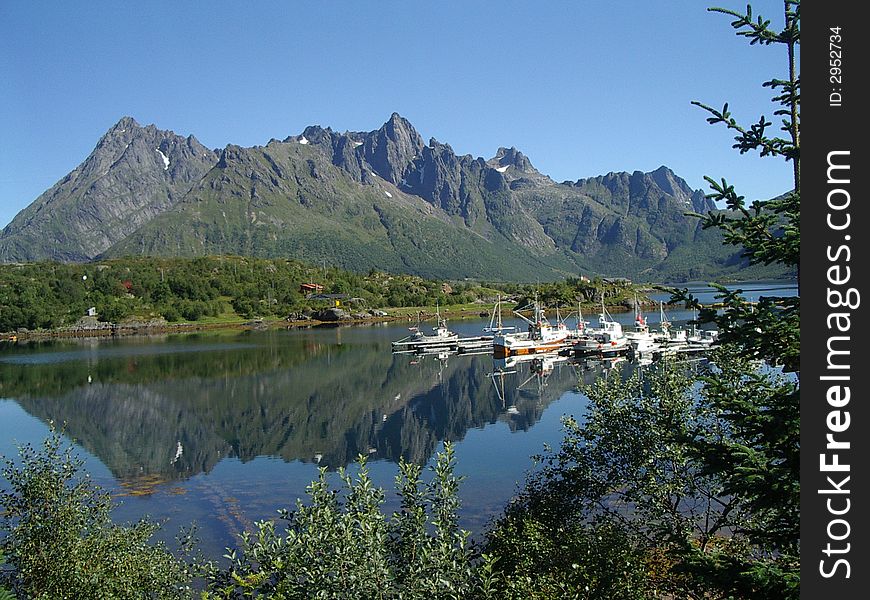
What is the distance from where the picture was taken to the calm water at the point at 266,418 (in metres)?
36.6

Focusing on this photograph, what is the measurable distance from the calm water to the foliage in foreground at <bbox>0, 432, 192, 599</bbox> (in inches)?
166

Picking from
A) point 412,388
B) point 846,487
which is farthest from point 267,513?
point 412,388

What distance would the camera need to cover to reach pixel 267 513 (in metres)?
32.7

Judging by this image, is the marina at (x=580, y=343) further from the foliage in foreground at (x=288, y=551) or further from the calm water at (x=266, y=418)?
the foliage in foreground at (x=288, y=551)

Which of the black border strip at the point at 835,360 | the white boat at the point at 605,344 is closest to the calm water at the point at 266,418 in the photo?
the white boat at the point at 605,344

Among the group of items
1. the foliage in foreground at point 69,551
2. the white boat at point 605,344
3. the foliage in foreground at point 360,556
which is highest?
the foliage in foreground at point 360,556

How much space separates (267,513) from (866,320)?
105 ft

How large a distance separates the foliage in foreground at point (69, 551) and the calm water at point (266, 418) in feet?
13.9

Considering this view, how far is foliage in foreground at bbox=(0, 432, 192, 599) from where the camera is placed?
13.8 meters

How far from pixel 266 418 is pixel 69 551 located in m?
44.9

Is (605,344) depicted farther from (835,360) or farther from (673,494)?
(835,360)

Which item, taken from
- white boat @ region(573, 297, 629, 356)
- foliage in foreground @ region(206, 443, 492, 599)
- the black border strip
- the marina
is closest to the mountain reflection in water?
the marina

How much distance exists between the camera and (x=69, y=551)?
14.8 metres

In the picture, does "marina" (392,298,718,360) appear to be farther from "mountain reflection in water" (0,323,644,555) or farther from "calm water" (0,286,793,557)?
"calm water" (0,286,793,557)
